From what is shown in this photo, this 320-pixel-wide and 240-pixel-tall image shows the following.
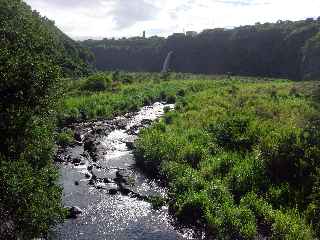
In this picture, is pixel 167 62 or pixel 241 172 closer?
pixel 241 172

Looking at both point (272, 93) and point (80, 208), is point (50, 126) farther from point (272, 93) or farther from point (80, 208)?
point (272, 93)

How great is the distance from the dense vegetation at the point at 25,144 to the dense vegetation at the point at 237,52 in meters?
93.3

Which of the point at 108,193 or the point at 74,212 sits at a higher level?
the point at 74,212

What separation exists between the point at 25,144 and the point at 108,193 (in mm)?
9389

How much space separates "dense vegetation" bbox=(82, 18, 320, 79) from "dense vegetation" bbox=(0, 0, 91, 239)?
306ft

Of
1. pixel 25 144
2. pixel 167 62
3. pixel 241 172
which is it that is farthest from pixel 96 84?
pixel 167 62

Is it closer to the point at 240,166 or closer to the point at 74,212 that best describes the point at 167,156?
the point at 240,166

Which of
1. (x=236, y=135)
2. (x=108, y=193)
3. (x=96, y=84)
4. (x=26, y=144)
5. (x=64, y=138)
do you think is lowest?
(x=108, y=193)

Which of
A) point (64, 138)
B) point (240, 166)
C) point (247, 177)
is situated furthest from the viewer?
point (64, 138)

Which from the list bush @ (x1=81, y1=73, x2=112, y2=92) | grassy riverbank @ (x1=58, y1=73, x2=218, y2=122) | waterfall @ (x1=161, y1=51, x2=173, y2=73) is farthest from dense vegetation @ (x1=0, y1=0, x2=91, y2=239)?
waterfall @ (x1=161, y1=51, x2=173, y2=73)

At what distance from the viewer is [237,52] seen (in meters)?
160

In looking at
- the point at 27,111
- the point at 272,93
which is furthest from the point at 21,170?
the point at 272,93

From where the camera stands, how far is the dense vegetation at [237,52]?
137 m

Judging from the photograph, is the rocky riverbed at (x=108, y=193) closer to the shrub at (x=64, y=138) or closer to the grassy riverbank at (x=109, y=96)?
the shrub at (x=64, y=138)
